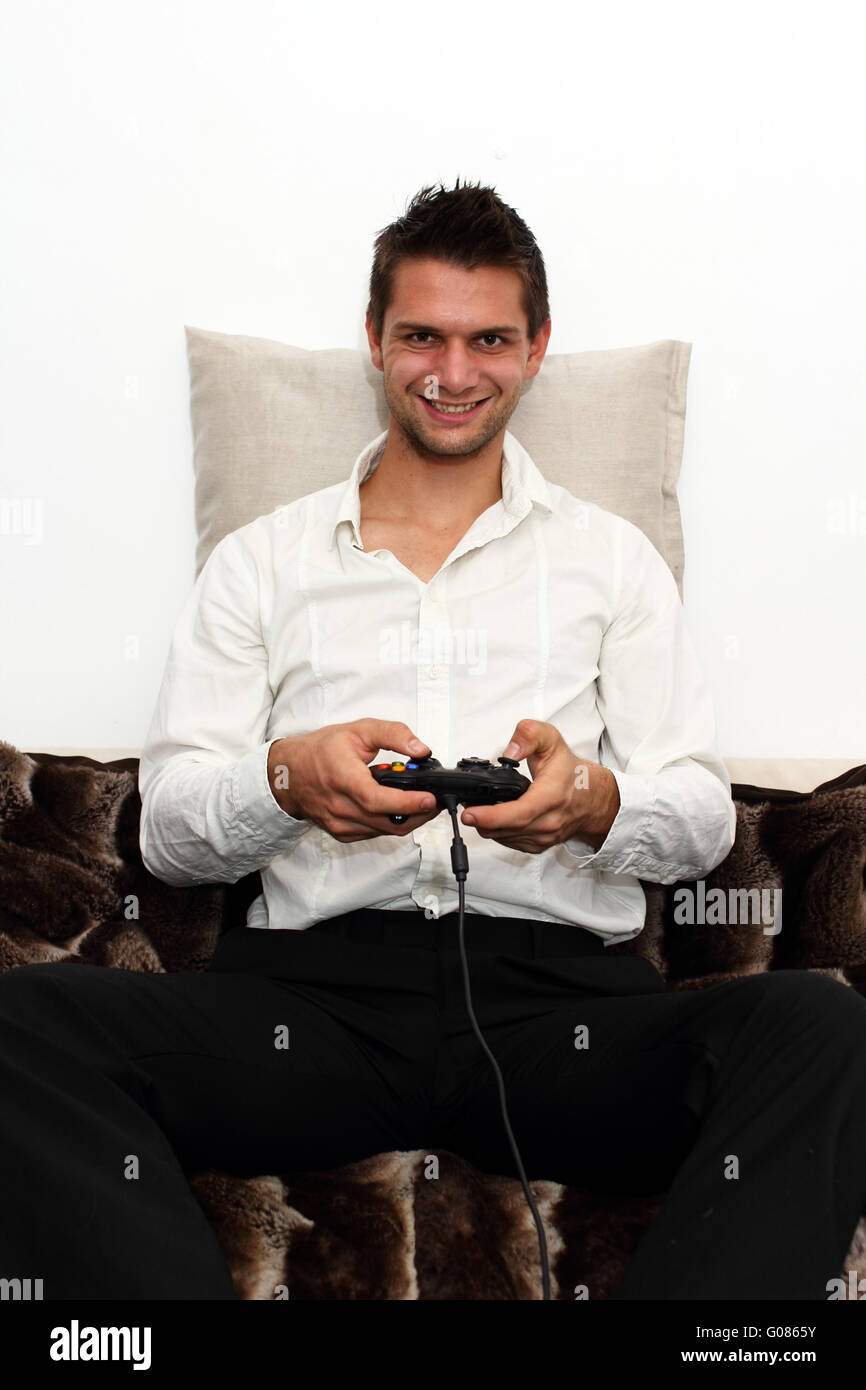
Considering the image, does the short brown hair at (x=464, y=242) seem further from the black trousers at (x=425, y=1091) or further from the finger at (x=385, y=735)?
the black trousers at (x=425, y=1091)

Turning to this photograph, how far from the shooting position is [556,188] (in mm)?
1883

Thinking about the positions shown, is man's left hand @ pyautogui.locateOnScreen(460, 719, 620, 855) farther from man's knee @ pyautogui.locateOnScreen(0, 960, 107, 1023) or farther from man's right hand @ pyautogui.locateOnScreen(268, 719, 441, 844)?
man's knee @ pyautogui.locateOnScreen(0, 960, 107, 1023)

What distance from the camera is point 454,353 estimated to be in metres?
1.53

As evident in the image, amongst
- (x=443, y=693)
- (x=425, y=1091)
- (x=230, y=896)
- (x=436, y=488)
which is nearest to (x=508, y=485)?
(x=436, y=488)

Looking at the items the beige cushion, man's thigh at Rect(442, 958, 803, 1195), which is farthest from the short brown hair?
man's thigh at Rect(442, 958, 803, 1195)

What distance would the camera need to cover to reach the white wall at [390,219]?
186 cm

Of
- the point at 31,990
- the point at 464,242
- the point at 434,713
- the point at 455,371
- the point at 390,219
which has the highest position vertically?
the point at 390,219

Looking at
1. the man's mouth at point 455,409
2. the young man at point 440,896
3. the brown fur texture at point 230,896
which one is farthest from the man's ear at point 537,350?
the brown fur texture at point 230,896

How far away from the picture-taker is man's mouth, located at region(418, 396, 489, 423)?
155 centimetres

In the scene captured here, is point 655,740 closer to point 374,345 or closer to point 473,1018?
point 473,1018

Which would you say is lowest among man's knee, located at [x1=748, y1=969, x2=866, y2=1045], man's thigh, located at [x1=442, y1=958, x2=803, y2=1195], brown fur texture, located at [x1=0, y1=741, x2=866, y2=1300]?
man's thigh, located at [x1=442, y1=958, x2=803, y2=1195]

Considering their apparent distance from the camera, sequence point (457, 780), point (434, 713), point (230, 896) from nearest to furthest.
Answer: point (457, 780) → point (434, 713) → point (230, 896)

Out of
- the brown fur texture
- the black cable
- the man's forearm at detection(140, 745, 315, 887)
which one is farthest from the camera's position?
the brown fur texture

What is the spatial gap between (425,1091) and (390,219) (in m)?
1.28
